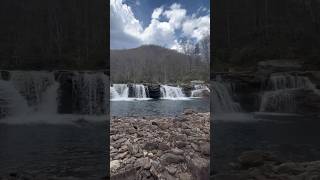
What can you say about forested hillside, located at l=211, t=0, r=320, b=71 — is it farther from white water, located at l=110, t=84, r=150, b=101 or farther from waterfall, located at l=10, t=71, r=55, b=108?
white water, located at l=110, t=84, r=150, b=101

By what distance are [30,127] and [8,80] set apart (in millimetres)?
603

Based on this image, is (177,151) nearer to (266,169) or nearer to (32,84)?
(266,169)

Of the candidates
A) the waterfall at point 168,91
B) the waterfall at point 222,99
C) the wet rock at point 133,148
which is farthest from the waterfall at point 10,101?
the waterfall at point 168,91

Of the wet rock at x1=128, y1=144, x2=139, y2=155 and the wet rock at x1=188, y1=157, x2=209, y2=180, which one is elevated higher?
the wet rock at x1=128, y1=144, x2=139, y2=155

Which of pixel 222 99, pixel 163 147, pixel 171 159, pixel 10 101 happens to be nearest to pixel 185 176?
pixel 171 159

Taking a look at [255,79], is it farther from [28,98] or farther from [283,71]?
[28,98]

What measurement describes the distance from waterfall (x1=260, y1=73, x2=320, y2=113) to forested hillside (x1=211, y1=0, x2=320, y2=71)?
0.68 feet

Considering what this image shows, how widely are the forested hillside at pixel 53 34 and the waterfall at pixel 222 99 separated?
4.43ft

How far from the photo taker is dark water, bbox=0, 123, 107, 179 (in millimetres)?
4008

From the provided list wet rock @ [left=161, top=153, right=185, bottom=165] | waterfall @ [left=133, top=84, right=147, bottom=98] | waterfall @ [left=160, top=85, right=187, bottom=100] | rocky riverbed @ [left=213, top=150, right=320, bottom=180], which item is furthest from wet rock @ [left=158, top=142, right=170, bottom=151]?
waterfall @ [left=133, top=84, right=147, bottom=98]

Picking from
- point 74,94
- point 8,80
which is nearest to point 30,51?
point 8,80

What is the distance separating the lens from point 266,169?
4.06m

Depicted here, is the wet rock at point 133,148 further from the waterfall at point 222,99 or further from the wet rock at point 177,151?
the waterfall at point 222,99

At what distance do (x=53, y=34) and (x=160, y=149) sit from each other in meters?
3.14
